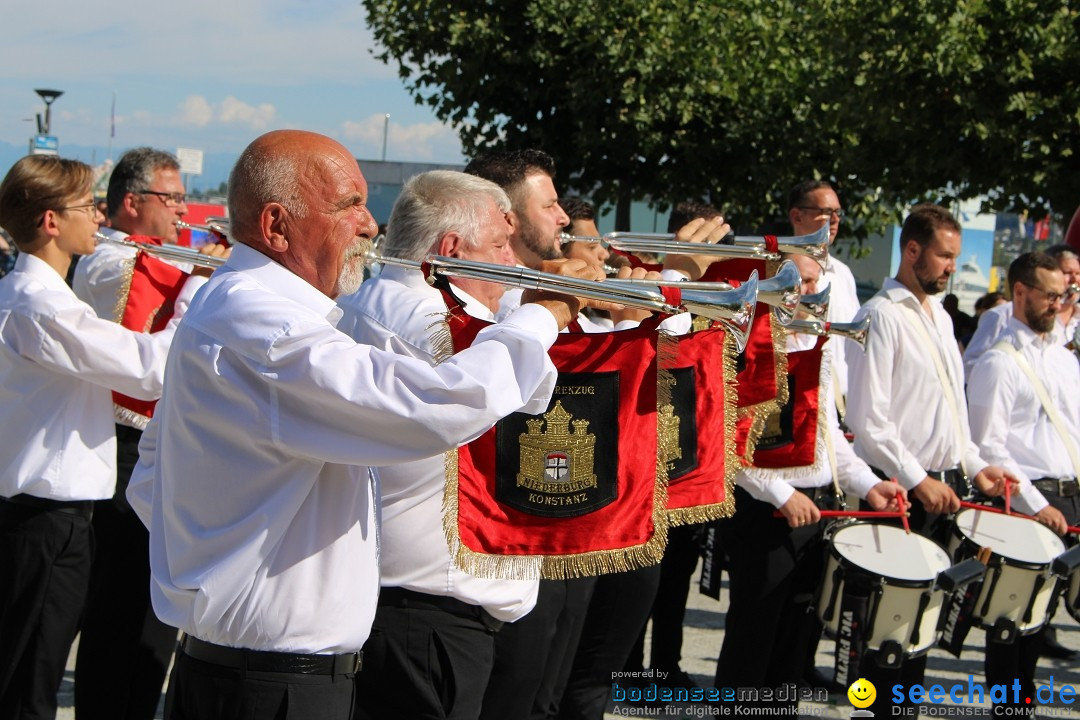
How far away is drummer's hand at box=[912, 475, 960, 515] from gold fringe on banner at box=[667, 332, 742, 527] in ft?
5.11

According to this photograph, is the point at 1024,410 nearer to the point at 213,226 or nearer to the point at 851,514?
the point at 851,514

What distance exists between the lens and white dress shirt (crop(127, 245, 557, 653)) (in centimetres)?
218

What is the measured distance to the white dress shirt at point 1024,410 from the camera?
5980 mm

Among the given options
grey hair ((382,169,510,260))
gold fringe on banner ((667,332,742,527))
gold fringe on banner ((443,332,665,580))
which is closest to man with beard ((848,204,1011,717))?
gold fringe on banner ((667,332,742,527))

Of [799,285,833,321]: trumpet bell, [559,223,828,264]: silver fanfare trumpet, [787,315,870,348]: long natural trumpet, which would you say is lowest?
[787,315,870,348]: long natural trumpet

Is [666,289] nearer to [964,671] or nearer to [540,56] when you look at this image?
[964,671]

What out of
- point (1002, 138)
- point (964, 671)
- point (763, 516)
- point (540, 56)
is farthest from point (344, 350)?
point (540, 56)

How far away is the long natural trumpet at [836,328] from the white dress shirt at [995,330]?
1855mm

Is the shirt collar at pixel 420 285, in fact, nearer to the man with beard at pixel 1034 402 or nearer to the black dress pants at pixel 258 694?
the black dress pants at pixel 258 694

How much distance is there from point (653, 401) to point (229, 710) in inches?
64.1

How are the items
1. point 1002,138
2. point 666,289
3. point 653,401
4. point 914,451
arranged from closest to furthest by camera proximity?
point 666,289 < point 653,401 < point 914,451 < point 1002,138

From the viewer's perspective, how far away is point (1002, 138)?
12.2 meters

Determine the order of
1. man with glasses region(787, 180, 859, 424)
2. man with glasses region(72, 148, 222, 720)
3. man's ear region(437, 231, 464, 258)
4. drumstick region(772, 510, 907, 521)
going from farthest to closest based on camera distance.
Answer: man with glasses region(787, 180, 859, 424), drumstick region(772, 510, 907, 521), man with glasses region(72, 148, 222, 720), man's ear region(437, 231, 464, 258)

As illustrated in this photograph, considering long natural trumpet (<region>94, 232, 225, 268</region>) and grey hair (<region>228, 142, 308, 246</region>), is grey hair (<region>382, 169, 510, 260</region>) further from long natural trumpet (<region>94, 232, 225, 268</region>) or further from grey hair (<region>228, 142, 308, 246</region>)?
long natural trumpet (<region>94, 232, 225, 268</region>)
